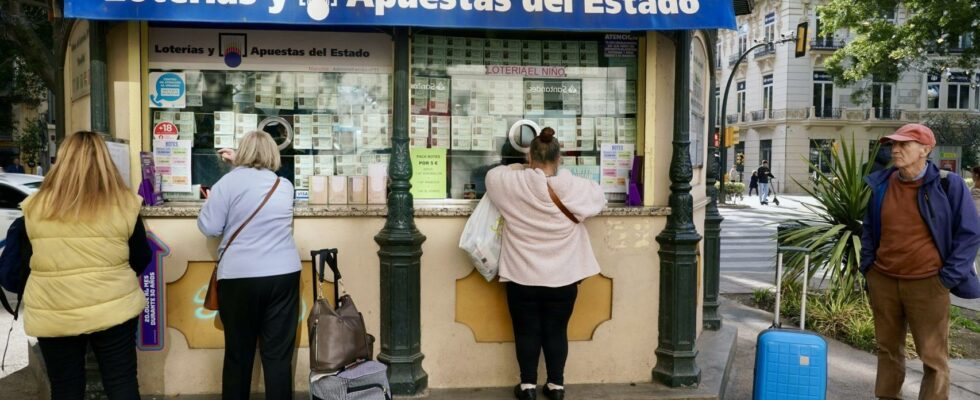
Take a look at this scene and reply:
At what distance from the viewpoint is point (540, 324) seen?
14.7 ft

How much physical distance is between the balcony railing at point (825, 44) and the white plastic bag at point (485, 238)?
41466 millimetres

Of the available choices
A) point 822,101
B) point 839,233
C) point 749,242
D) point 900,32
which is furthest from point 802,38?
point 822,101

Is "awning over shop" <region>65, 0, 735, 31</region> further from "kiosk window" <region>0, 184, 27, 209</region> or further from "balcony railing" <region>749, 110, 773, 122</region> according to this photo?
"balcony railing" <region>749, 110, 773, 122</region>

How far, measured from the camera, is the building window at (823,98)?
135 ft

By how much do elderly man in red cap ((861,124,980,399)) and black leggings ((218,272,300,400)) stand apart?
367 cm

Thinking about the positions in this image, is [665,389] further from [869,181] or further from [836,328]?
[836,328]

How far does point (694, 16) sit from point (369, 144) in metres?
2.42

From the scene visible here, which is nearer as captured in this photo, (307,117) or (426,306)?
(426,306)

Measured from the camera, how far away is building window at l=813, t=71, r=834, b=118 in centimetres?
4128

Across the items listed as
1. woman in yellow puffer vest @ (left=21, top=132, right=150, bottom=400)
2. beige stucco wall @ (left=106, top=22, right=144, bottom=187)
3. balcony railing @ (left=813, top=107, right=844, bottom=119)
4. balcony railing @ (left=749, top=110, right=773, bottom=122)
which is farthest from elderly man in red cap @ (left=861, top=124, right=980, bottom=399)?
balcony railing @ (left=749, top=110, right=773, bottom=122)

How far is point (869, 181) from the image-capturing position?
4.66m

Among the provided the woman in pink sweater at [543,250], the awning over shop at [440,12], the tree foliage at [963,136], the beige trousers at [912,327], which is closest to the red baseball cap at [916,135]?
the beige trousers at [912,327]

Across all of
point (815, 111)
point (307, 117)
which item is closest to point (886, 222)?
point (307, 117)

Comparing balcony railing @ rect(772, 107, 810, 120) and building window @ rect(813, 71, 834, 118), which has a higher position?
building window @ rect(813, 71, 834, 118)
